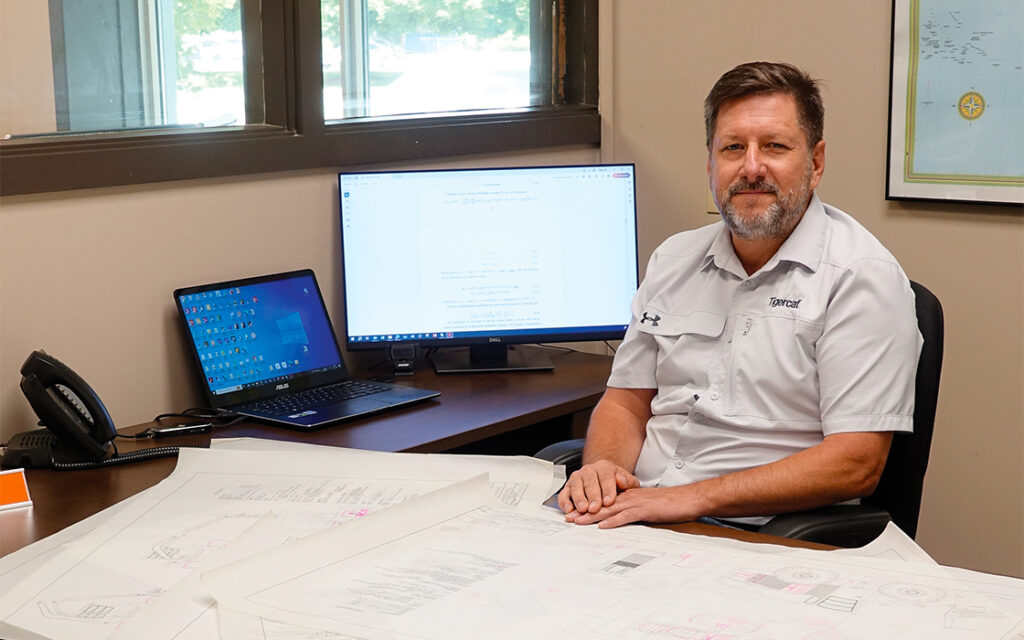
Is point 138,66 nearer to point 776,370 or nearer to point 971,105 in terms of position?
point 776,370

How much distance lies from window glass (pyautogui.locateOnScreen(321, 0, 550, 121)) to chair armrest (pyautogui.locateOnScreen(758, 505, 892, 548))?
148cm

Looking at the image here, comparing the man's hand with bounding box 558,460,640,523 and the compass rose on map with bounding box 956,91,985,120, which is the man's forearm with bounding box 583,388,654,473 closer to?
the man's hand with bounding box 558,460,640,523

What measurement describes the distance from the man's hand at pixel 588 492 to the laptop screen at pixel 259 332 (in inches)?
37.7

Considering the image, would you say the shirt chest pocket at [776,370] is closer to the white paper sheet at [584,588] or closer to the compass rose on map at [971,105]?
the white paper sheet at [584,588]

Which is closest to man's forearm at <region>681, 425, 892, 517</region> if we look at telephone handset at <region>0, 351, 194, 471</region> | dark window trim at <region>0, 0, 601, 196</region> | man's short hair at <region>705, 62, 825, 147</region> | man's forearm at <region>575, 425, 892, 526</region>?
man's forearm at <region>575, 425, 892, 526</region>

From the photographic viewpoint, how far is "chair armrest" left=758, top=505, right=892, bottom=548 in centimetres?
160

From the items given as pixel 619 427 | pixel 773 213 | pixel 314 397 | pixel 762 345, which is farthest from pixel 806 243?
pixel 314 397

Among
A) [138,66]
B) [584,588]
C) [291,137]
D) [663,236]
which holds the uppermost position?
[138,66]

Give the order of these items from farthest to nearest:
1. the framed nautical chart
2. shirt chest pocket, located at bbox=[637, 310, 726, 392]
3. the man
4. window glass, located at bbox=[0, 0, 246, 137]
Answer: the framed nautical chart, window glass, located at bbox=[0, 0, 246, 137], shirt chest pocket, located at bbox=[637, 310, 726, 392], the man

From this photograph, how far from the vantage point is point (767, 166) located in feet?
6.12

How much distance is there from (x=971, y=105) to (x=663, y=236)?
907 mm

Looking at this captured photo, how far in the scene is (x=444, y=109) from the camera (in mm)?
2896

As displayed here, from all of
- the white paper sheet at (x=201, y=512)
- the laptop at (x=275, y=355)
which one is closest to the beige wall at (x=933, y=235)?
the laptop at (x=275, y=355)

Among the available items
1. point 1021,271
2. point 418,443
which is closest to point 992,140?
point 1021,271
